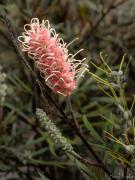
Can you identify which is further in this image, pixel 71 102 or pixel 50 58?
pixel 71 102

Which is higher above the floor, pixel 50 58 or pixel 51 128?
pixel 50 58

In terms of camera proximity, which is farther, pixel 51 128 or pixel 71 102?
pixel 71 102

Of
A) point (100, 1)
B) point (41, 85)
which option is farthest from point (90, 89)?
point (41, 85)

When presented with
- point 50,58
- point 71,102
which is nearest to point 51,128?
point 50,58

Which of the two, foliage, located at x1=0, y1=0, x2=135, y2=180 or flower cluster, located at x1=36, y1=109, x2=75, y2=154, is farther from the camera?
foliage, located at x1=0, y1=0, x2=135, y2=180

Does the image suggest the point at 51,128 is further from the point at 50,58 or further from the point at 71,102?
the point at 71,102

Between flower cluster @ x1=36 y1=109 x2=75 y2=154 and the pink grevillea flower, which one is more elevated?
the pink grevillea flower

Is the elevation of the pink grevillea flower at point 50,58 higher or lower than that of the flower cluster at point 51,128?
higher

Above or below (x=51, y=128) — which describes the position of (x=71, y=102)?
above

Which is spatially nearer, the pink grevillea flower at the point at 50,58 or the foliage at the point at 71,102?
the pink grevillea flower at the point at 50,58

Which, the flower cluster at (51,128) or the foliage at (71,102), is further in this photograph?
the foliage at (71,102)

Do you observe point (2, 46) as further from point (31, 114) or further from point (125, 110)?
point (125, 110)
